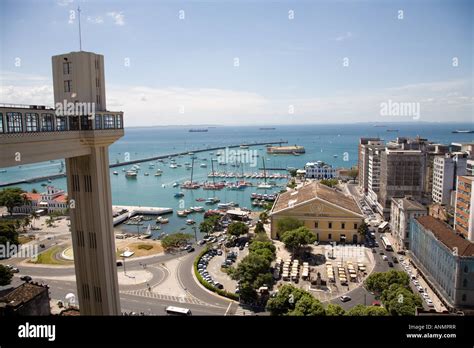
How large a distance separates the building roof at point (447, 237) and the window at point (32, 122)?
919 centimetres

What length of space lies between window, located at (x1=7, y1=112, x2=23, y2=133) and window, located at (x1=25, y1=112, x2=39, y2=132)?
73 mm

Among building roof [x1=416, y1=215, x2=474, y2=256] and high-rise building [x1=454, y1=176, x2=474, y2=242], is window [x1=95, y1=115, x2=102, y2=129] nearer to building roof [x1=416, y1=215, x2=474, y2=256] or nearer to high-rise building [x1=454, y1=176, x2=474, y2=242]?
building roof [x1=416, y1=215, x2=474, y2=256]

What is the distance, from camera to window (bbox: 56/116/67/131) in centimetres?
372

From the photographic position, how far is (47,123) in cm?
353

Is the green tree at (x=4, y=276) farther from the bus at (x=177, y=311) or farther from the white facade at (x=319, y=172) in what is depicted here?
the white facade at (x=319, y=172)

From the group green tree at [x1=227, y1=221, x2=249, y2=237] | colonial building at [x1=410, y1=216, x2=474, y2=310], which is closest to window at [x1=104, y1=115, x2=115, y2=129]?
colonial building at [x1=410, y1=216, x2=474, y2=310]

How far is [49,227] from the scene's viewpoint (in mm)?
17391

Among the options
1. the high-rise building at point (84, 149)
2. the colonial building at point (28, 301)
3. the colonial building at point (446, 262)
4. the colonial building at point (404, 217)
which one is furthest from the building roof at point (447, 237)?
the colonial building at point (28, 301)

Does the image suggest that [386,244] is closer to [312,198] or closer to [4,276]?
[312,198]

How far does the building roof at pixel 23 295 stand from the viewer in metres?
7.41

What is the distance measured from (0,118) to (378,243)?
554 inches
